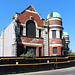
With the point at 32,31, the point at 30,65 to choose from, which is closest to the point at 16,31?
the point at 32,31

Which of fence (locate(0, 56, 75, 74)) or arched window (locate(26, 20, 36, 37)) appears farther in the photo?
arched window (locate(26, 20, 36, 37))

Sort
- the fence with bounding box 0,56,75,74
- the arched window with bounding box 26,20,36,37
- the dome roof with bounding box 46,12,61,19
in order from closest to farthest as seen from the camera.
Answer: the fence with bounding box 0,56,75,74 < the arched window with bounding box 26,20,36,37 < the dome roof with bounding box 46,12,61,19

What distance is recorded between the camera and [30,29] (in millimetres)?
23891

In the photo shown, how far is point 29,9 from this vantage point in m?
24.2

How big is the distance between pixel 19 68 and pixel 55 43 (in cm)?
1217

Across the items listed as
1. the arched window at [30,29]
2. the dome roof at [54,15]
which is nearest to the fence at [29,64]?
the arched window at [30,29]

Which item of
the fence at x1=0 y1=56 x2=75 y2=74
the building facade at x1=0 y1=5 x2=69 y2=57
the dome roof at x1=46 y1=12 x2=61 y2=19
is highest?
the dome roof at x1=46 y1=12 x2=61 y2=19

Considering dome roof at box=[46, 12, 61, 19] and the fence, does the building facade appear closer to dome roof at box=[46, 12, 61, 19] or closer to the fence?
dome roof at box=[46, 12, 61, 19]

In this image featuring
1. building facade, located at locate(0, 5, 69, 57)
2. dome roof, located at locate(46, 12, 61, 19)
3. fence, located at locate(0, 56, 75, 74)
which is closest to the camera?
fence, located at locate(0, 56, 75, 74)

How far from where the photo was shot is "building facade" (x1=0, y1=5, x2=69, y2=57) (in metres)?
21.8

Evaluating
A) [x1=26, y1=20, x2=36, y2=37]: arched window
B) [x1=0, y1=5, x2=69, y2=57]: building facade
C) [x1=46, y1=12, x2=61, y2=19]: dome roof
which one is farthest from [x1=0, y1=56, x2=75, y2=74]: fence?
[x1=46, y1=12, x2=61, y2=19]: dome roof

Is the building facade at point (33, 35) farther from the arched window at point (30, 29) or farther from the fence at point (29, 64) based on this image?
the fence at point (29, 64)

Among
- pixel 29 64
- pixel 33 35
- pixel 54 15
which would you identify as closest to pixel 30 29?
pixel 33 35

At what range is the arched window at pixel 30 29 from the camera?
23625mm
